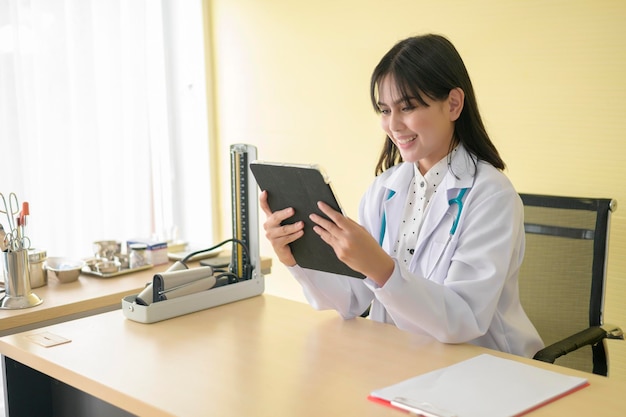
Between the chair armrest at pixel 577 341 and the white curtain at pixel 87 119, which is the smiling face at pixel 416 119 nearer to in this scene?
the chair armrest at pixel 577 341

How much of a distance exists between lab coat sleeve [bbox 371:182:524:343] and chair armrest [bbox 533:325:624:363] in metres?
0.13

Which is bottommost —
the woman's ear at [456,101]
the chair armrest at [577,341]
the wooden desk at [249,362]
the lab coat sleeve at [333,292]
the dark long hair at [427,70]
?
the chair armrest at [577,341]

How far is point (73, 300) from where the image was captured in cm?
207

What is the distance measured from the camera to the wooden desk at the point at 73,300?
6.33 feet

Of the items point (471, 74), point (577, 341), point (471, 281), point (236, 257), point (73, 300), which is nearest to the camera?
point (471, 281)

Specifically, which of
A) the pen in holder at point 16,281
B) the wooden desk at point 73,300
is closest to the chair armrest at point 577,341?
the wooden desk at point 73,300

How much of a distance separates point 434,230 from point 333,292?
28cm

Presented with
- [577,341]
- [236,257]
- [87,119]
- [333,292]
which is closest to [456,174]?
[333,292]


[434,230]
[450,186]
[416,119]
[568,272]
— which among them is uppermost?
[416,119]

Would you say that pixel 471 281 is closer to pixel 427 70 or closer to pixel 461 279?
pixel 461 279

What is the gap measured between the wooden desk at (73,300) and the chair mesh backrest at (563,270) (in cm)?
118

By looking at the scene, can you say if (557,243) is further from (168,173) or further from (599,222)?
(168,173)

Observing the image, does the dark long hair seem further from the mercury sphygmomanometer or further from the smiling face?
the mercury sphygmomanometer

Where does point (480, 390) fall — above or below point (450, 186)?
below
